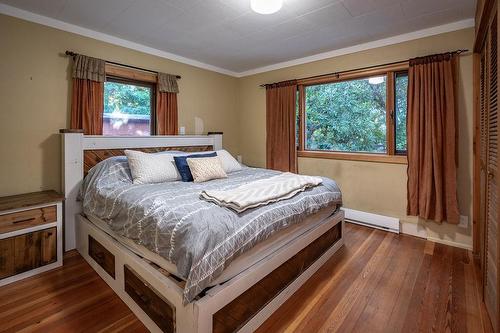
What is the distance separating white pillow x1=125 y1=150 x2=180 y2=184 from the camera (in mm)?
2413

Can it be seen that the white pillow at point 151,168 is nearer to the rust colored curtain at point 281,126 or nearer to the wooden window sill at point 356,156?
the rust colored curtain at point 281,126

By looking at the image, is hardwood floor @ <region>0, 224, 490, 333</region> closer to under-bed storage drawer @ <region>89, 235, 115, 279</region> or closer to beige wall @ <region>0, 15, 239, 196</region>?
under-bed storage drawer @ <region>89, 235, 115, 279</region>

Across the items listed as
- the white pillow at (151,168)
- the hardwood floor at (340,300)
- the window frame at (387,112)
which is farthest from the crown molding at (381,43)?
the white pillow at (151,168)

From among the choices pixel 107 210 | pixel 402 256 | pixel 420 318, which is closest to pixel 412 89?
pixel 402 256

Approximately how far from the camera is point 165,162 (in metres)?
2.65

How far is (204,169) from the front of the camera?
8.62ft

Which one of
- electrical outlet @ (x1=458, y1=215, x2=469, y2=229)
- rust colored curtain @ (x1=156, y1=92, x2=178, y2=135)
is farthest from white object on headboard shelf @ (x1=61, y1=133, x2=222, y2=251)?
electrical outlet @ (x1=458, y1=215, x2=469, y2=229)

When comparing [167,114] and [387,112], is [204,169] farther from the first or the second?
[387,112]

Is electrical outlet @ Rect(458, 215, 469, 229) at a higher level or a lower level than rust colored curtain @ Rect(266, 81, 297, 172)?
lower

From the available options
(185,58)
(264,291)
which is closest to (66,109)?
(185,58)

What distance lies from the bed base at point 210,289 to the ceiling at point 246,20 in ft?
6.55

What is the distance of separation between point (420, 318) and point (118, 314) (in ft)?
6.48

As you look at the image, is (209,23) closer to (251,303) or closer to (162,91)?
(162,91)

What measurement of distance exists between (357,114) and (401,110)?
0.54m
